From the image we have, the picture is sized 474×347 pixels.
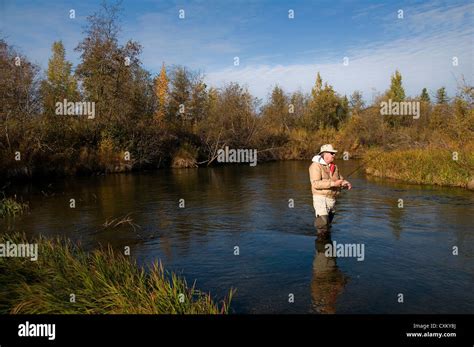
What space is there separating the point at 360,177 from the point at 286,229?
1577 centimetres

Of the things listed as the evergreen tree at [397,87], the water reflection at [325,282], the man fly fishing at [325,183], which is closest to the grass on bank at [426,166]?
the man fly fishing at [325,183]

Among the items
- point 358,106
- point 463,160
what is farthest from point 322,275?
point 358,106

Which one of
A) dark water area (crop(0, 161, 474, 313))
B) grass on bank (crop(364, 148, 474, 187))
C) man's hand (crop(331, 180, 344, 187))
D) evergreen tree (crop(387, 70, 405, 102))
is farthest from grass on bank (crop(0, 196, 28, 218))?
evergreen tree (crop(387, 70, 405, 102))

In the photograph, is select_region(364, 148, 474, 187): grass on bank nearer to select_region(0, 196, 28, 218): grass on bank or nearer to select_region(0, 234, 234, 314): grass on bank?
select_region(0, 196, 28, 218): grass on bank

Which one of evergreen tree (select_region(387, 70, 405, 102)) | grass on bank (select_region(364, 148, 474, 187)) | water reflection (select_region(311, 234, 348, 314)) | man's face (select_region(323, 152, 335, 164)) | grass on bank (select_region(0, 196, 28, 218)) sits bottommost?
water reflection (select_region(311, 234, 348, 314))

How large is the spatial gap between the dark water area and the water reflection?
0.02 metres

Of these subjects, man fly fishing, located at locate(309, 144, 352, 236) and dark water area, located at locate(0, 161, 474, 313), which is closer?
dark water area, located at locate(0, 161, 474, 313)

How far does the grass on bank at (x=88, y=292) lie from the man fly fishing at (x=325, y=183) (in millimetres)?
3282

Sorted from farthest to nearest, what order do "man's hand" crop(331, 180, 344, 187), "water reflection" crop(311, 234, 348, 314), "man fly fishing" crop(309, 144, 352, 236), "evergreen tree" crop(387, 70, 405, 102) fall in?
"evergreen tree" crop(387, 70, 405, 102) → "man fly fishing" crop(309, 144, 352, 236) → "man's hand" crop(331, 180, 344, 187) → "water reflection" crop(311, 234, 348, 314)

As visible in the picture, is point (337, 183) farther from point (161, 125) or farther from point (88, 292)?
point (161, 125)

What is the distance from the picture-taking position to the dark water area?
8031mm

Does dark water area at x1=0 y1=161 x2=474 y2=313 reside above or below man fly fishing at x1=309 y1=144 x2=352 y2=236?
below

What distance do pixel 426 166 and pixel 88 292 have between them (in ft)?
71.2
